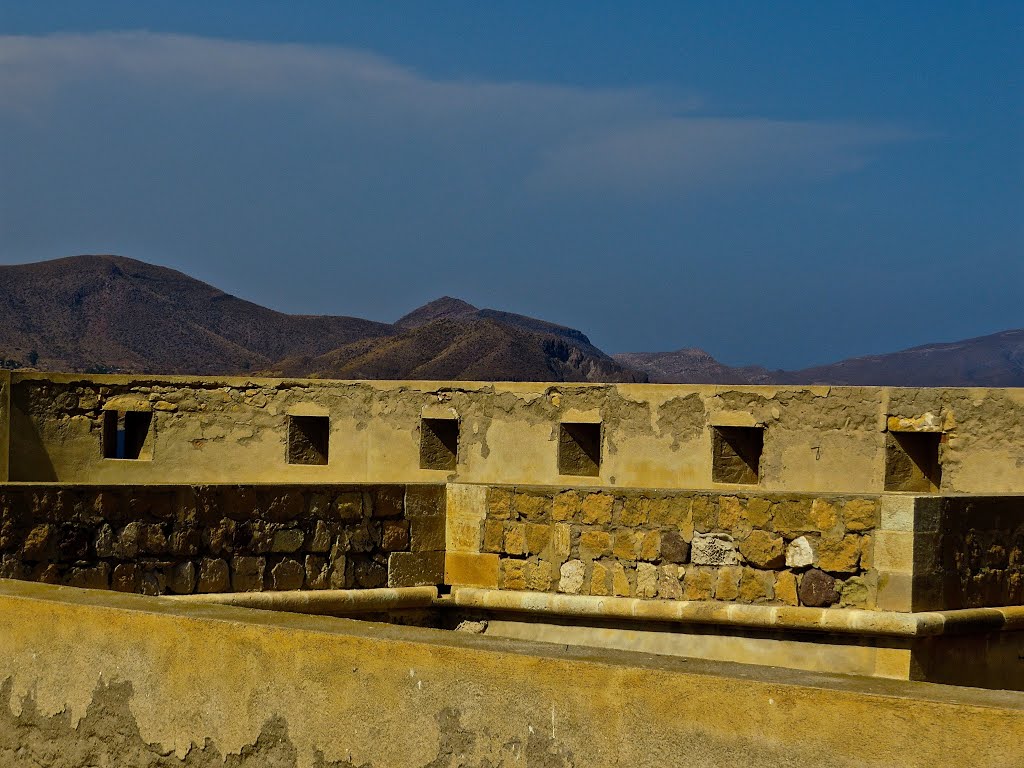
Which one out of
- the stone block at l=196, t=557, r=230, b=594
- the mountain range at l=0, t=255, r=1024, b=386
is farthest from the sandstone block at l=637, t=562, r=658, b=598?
the mountain range at l=0, t=255, r=1024, b=386

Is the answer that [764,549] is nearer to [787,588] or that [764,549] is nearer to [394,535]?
[787,588]

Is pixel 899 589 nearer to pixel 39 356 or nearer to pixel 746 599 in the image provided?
pixel 746 599

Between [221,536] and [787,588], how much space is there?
9.04 feet

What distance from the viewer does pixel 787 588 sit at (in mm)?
7082

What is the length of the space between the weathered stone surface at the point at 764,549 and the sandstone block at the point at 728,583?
102 millimetres

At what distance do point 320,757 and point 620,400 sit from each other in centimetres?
748

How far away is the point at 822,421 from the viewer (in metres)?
10.1

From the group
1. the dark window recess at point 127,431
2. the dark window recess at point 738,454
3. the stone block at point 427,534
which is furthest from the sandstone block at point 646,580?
the dark window recess at point 127,431

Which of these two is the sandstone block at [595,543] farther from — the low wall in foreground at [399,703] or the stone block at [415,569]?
the low wall in foreground at [399,703]

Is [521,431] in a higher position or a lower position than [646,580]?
higher

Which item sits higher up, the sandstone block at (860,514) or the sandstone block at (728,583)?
the sandstone block at (860,514)

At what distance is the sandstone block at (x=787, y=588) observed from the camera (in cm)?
707

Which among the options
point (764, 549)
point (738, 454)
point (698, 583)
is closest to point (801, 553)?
point (764, 549)

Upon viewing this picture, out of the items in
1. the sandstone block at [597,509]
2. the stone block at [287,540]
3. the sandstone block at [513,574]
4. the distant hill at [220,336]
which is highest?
the distant hill at [220,336]
